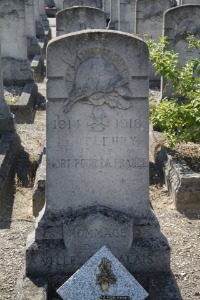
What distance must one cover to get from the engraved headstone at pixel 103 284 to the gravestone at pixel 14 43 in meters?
8.13

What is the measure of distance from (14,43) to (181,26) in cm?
394

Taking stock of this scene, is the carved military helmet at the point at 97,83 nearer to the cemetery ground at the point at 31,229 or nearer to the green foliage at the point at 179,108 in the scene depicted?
the cemetery ground at the point at 31,229

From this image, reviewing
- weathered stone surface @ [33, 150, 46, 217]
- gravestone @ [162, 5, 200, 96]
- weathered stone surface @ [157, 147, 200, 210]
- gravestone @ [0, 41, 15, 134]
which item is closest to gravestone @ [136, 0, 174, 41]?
gravestone @ [162, 5, 200, 96]

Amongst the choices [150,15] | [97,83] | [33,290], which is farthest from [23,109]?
[33,290]

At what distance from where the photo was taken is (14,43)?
39.3ft

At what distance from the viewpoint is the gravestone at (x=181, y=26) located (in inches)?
387

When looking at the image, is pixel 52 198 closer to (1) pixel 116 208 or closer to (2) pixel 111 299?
(1) pixel 116 208

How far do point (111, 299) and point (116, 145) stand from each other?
4.36 ft

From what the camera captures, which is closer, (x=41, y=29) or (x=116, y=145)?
(x=116, y=145)

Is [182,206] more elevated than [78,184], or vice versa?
[78,184]

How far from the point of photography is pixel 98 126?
15.7 feet

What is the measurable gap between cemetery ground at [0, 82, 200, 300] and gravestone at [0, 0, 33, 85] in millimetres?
3809

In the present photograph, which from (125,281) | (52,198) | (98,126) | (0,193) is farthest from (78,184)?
(0,193)

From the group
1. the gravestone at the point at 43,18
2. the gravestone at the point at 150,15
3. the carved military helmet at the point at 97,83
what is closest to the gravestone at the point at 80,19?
the gravestone at the point at 150,15
